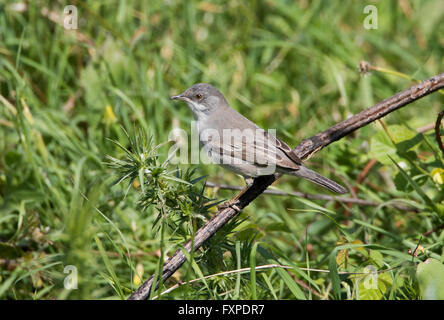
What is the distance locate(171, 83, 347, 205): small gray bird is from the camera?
3348 mm

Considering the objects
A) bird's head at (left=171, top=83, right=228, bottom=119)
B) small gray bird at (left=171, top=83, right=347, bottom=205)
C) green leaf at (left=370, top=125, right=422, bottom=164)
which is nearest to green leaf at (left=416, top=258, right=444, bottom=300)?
small gray bird at (left=171, top=83, right=347, bottom=205)

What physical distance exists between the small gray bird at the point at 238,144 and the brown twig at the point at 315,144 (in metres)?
0.14

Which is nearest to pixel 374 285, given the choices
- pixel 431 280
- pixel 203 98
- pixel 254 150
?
pixel 431 280

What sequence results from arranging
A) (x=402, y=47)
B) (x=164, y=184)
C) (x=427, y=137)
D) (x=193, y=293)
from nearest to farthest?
(x=164, y=184), (x=193, y=293), (x=427, y=137), (x=402, y=47)

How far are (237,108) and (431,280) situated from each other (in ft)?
10.2

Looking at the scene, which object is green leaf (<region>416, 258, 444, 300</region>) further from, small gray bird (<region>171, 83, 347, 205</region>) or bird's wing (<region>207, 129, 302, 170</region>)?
bird's wing (<region>207, 129, 302, 170</region>)

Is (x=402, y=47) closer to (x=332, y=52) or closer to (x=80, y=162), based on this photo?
(x=332, y=52)

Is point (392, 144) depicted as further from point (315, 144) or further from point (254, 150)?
point (254, 150)

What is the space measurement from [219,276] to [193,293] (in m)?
0.22

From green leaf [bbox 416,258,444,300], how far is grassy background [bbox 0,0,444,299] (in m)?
0.20

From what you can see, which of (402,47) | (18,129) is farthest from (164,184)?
(402,47)

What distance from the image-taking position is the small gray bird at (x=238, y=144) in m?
3.35

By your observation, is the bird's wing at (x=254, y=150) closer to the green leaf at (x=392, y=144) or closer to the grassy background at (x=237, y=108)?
the grassy background at (x=237, y=108)
